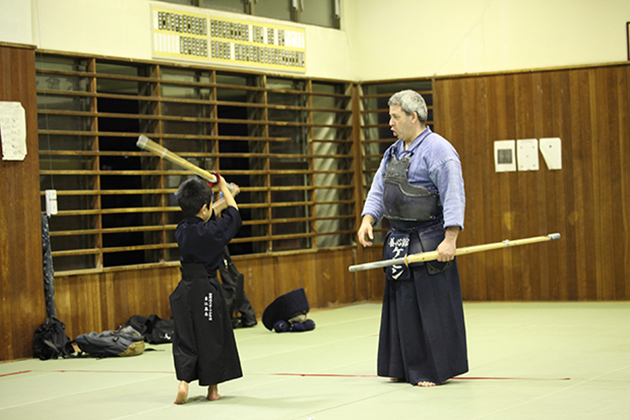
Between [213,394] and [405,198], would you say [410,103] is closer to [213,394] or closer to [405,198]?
[405,198]

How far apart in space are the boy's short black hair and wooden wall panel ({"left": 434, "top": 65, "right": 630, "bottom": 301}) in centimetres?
467

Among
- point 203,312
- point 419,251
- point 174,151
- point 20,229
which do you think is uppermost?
point 174,151

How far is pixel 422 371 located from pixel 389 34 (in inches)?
217

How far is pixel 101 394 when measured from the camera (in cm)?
420

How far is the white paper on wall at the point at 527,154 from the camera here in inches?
308

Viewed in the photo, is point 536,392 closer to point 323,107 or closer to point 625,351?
point 625,351

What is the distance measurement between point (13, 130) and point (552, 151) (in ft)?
16.9

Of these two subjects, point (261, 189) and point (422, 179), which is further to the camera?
point (261, 189)

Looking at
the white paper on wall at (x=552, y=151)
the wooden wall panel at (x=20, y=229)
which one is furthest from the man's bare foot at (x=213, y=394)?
the white paper on wall at (x=552, y=151)

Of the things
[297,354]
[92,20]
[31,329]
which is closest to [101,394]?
[297,354]

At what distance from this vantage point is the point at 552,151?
25.5 feet

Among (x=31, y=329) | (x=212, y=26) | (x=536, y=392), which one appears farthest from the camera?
(x=212, y=26)

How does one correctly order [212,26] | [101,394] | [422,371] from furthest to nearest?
[212,26] → [101,394] → [422,371]

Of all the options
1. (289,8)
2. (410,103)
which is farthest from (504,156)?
(410,103)
